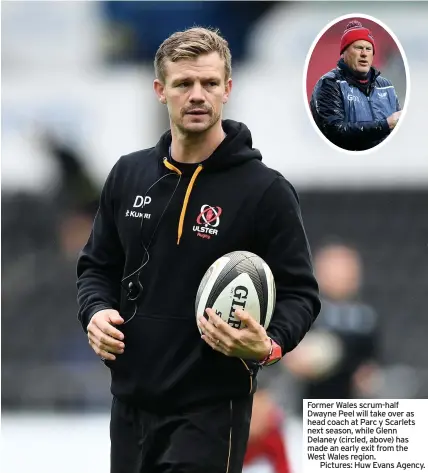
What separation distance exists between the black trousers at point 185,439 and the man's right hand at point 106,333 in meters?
0.23

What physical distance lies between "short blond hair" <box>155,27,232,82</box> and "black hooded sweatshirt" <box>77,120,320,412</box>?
28cm

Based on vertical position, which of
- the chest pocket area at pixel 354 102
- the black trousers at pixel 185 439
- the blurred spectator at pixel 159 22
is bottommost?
the black trousers at pixel 185 439

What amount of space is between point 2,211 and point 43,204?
0.36 metres

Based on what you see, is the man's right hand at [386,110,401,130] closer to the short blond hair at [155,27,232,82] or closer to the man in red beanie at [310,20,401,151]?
the man in red beanie at [310,20,401,151]

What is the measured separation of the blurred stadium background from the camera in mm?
6137

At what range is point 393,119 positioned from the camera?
5.01 meters

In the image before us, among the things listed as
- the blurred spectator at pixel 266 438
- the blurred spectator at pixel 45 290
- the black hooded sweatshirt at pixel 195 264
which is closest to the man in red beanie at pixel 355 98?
the black hooded sweatshirt at pixel 195 264

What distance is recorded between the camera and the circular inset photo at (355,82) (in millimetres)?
4605

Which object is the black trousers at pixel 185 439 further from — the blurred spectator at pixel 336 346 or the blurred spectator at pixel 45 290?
the blurred spectator at pixel 45 290

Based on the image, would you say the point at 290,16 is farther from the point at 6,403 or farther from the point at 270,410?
the point at 6,403

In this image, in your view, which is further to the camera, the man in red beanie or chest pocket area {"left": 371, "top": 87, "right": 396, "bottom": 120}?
chest pocket area {"left": 371, "top": 87, "right": 396, "bottom": 120}

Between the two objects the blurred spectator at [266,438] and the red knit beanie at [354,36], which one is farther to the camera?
the blurred spectator at [266,438]
